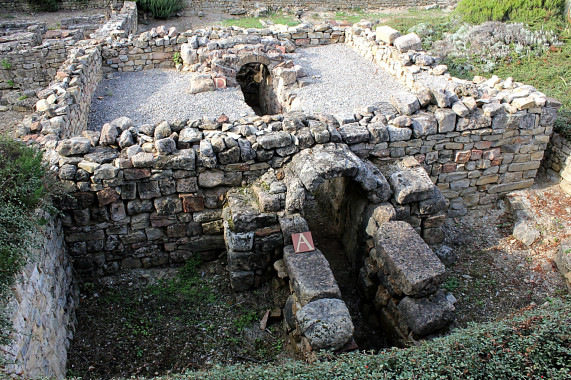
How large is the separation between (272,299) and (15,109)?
30.7 ft

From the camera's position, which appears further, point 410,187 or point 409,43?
point 409,43

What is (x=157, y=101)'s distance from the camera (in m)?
10.4

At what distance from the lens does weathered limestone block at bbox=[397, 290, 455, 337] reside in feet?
18.1

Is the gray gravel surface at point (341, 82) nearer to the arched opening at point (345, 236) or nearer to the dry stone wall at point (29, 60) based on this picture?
the arched opening at point (345, 236)

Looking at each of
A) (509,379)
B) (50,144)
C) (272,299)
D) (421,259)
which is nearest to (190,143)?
(50,144)

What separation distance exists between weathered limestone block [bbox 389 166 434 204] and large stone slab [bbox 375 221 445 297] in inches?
20.9

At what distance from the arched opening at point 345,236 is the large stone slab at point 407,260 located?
77cm

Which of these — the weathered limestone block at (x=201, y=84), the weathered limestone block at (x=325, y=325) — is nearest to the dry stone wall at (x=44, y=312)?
the weathered limestone block at (x=325, y=325)

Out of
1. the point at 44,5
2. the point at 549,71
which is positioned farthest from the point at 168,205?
the point at 44,5

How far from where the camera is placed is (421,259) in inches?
235

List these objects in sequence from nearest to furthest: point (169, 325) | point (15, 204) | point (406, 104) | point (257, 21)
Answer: point (15, 204), point (169, 325), point (406, 104), point (257, 21)

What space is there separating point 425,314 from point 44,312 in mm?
4428

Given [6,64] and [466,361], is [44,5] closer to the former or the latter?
[6,64]

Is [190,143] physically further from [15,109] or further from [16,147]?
[15,109]
